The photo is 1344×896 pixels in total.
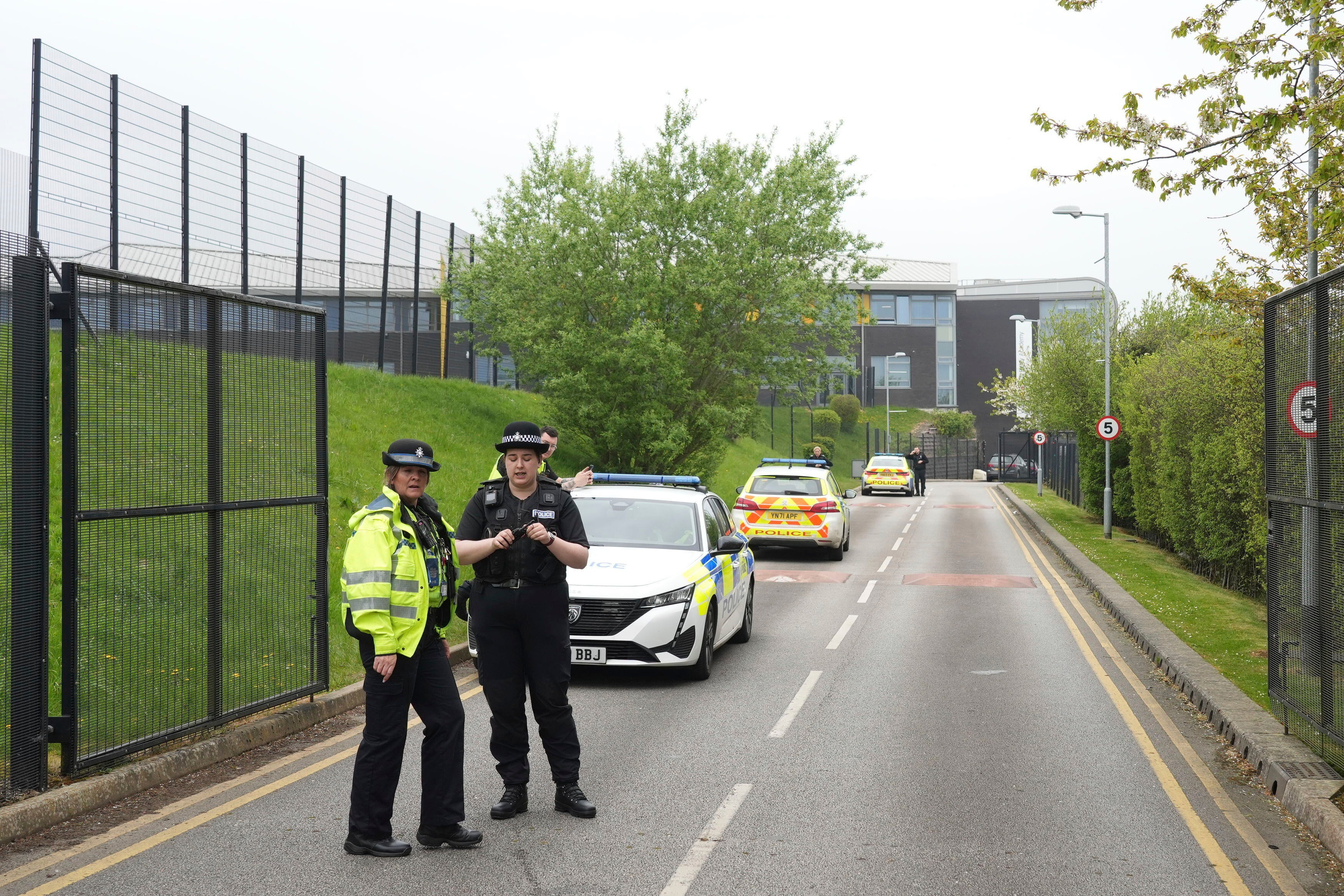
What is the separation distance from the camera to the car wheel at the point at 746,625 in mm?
12133

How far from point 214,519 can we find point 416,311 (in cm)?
1954

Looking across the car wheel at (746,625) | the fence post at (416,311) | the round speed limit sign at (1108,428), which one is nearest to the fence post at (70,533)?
the car wheel at (746,625)

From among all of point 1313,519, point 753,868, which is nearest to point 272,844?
point 753,868

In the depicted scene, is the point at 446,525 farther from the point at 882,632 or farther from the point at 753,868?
the point at 882,632

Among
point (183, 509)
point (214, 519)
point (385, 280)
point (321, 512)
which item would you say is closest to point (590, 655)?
point (321, 512)

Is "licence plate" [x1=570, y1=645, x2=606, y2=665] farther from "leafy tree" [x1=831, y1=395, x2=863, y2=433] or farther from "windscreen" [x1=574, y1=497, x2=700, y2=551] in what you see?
"leafy tree" [x1=831, y1=395, x2=863, y2=433]

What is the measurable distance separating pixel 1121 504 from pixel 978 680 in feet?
68.4

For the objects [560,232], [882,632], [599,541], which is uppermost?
[560,232]

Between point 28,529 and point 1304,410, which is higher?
point 1304,410

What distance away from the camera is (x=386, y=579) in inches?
205

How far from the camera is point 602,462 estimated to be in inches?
971

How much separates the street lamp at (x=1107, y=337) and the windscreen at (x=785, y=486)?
841cm

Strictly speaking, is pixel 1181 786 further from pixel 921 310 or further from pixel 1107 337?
pixel 921 310

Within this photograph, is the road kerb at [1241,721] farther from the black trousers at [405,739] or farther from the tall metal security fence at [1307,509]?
the black trousers at [405,739]
